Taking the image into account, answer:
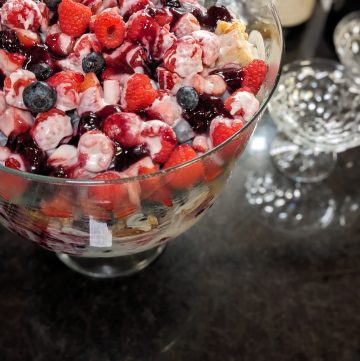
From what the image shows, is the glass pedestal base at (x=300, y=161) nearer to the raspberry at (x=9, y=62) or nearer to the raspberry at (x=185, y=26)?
the raspberry at (x=185, y=26)

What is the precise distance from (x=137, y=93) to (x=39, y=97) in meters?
0.12

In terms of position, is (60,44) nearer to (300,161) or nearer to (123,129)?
(123,129)

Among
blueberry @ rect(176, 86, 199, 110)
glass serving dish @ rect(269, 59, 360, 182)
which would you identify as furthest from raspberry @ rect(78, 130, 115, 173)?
glass serving dish @ rect(269, 59, 360, 182)

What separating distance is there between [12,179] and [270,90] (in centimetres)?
33

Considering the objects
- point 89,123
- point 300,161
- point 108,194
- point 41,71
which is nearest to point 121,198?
point 108,194

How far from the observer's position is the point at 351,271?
106 cm

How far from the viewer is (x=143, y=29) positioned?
854 mm

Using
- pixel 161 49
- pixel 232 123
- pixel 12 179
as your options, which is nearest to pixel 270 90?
pixel 232 123

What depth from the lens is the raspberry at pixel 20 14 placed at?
857 mm

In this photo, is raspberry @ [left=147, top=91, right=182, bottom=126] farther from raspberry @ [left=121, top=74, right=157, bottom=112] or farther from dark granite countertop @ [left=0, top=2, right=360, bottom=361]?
dark granite countertop @ [left=0, top=2, right=360, bottom=361]

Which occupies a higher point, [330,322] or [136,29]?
[136,29]

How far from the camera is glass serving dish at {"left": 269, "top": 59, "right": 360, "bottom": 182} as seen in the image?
120 centimetres

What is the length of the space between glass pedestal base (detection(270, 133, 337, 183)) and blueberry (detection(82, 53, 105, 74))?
496 millimetres

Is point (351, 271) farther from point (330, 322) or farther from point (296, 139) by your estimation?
point (296, 139)
